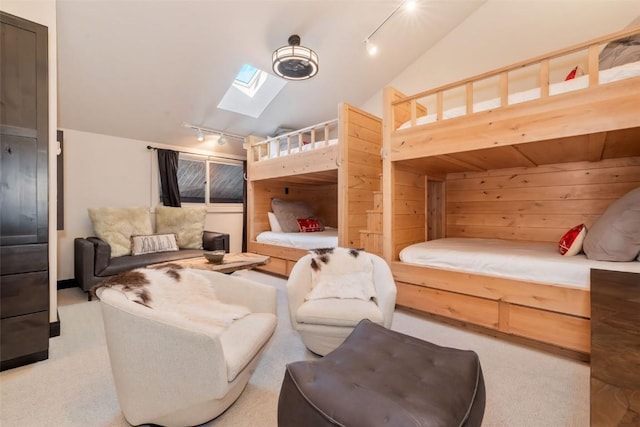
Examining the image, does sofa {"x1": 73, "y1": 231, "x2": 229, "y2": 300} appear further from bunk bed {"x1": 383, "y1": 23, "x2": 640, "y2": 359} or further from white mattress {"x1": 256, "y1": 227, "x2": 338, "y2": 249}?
bunk bed {"x1": 383, "y1": 23, "x2": 640, "y2": 359}

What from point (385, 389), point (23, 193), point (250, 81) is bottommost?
point (385, 389)

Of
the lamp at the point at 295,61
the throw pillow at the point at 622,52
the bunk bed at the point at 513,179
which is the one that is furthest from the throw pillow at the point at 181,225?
the throw pillow at the point at 622,52

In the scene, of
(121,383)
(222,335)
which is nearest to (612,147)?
(222,335)

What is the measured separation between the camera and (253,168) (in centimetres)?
455

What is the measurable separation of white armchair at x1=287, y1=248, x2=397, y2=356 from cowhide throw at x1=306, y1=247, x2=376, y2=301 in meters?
0.05

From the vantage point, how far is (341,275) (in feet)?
7.16

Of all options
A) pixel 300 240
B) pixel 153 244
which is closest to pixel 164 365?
pixel 300 240

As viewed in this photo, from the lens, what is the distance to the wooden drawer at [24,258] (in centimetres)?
182

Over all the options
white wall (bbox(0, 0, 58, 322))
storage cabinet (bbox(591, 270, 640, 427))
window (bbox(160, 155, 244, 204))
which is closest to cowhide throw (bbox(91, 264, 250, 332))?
white wall (bbox(0, 0, 58, 322))

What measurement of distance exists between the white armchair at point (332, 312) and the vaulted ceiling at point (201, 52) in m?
2.75

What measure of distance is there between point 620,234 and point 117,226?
4943 mm

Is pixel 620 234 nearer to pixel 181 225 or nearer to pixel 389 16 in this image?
pixel 389 16

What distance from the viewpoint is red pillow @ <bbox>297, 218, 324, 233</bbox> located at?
179 inches

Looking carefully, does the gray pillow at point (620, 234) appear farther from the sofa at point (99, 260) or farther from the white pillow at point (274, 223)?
the sofa at point (99, 260)
